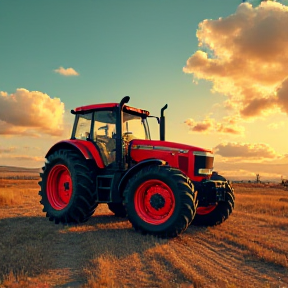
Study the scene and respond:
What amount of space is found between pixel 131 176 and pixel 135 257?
2.37 meters

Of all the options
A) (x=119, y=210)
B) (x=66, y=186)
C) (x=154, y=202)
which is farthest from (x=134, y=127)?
(x=154, y=202)

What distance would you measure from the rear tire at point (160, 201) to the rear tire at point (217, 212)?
1.99 meters

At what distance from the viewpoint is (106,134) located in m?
9.05

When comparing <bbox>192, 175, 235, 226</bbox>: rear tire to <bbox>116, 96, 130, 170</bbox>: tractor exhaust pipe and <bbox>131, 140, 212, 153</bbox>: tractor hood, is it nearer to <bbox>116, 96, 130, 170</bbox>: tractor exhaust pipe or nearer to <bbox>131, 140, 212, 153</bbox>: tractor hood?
<bbox>131, 140, 212, 153</bbox>: tractor hood

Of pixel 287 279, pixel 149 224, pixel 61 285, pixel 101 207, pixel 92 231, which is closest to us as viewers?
pixel 61 285

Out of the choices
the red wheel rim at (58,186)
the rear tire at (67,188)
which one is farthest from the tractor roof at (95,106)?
the red wheel rim at (58,186)

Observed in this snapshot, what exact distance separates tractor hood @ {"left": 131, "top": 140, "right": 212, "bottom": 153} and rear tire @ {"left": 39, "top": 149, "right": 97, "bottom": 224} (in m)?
1.45

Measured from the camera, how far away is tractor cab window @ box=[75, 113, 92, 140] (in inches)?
372

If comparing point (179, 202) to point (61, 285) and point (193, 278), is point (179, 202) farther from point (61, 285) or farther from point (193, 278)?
point (61, 285)

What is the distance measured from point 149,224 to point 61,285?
8.95 ft

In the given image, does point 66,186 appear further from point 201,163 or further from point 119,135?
point 201,163

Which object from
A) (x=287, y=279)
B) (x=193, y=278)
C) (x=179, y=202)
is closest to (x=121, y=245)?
(x=179, y=202)

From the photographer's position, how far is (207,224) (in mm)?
8898

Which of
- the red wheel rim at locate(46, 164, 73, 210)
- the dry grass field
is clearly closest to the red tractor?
the red wheel rim at locate(46, 164, 73, 210)
